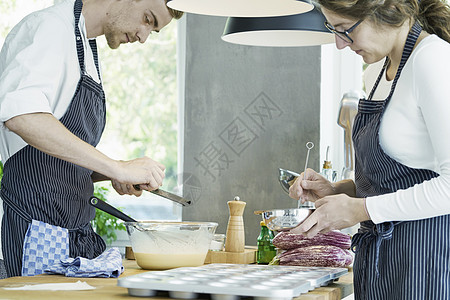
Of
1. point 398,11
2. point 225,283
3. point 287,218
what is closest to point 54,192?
point 287,218

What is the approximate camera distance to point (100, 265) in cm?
172

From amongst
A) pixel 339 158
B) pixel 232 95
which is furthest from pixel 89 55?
pixel 339 158

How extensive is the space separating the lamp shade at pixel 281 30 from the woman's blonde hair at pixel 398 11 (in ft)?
1.81

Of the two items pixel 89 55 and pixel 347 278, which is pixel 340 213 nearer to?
pixel 347 278

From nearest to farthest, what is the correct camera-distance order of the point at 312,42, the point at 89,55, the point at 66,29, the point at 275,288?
Result: the point at 275,288 → the point at 66,29 → the point at 89,55 → the point at 312,42

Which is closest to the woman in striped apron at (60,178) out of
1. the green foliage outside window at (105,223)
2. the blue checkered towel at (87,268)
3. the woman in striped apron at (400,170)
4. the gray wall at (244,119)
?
the blue checkered towel at (87,268)

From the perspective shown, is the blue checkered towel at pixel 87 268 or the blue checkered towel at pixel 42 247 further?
the blue checkered towel at pixel 42 247

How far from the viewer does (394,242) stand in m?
1.61

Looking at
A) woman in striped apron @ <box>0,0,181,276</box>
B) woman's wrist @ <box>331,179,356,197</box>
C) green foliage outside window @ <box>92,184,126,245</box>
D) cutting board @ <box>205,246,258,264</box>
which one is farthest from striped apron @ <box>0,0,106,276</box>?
green foliage outside window @ <box>92,184,126,245</box>

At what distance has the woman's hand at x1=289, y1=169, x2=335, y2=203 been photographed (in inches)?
80.3

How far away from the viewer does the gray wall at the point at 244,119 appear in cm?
347

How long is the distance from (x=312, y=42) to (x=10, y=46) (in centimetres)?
115

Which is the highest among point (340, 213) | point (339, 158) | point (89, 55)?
point (89, 55)

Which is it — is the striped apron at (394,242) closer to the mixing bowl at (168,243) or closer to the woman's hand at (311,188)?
the woman's hand at (311,188)
